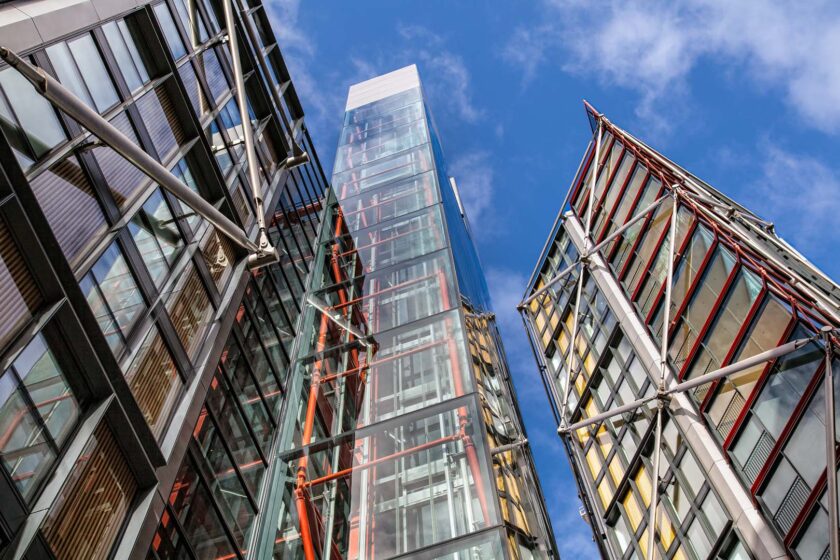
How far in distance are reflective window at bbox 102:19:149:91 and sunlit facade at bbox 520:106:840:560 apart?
1896 cm

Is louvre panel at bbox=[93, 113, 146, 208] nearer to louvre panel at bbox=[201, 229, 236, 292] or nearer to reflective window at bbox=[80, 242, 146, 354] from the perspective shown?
reflective window at bbox=[80, 242, 146, 354]

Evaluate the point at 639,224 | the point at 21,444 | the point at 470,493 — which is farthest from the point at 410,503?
the point at 639,224

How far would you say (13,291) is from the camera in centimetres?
1108

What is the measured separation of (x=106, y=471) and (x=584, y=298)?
98.2 ft

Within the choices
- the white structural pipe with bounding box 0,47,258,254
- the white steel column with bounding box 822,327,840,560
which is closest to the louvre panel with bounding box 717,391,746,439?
the white steel column with bounding box 822,327,840,560

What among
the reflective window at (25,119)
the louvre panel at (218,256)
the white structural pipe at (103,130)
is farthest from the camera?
the louvre panel at (218,256)

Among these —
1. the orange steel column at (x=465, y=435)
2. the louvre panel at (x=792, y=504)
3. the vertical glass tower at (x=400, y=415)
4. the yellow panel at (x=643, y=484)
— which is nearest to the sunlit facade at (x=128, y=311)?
the vertical glass tower at (x=400, y=415)

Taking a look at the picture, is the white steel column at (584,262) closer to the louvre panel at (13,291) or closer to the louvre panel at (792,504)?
the louvre panel at (792,504)

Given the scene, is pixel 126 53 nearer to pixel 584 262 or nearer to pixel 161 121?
pixel 161 121

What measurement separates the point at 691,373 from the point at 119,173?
20561 millimetres

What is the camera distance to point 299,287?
27.2 m

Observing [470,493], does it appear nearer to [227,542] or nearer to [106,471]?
[227,542]

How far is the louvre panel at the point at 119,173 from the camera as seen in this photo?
15.0 meters

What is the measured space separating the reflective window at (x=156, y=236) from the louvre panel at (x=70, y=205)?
138 centimetres
